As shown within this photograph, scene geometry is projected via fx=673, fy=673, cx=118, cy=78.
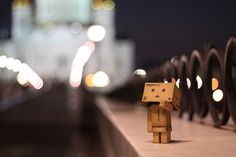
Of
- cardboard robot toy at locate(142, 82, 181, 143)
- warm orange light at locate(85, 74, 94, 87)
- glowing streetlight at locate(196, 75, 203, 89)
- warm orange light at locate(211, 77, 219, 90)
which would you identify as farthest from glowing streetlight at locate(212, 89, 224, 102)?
warm orange light at locate(85, 74, 94, 87)

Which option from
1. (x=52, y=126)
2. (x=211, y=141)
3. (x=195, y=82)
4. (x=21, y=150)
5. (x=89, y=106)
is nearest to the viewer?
(x=211, y=141)

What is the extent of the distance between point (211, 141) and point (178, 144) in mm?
509

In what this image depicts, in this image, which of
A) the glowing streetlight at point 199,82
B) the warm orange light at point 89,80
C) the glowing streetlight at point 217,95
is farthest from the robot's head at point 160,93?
the warm orange light at point 89,80

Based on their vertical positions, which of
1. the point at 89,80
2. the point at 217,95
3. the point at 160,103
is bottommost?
the point at 89,80

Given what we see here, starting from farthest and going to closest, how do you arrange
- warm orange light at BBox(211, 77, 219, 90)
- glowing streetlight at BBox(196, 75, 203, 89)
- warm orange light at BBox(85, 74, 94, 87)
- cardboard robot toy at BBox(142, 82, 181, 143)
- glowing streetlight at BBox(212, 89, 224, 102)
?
warm orange light at BBox(85, 74, 94, 87)
glowing streetlight at BBox(196, 75, 203, 89)
warm orange light at BBox(211, 77, 219, 90)
glowing streetlight at BBox(212, 89, 224, 102)
cardboard robot toy at BBox(142, 82, 181, 143)

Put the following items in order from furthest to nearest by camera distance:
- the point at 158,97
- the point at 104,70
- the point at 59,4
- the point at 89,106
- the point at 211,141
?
the point at 59,4
the point at 104,70
the point at 89,106
the point at 211,141
the point at 158,97

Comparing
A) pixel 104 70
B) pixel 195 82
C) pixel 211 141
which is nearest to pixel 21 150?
pixel 195 82

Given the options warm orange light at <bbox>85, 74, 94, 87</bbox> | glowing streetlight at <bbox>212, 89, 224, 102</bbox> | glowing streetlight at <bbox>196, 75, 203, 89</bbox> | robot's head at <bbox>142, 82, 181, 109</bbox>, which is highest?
robot's head at <bbox>142, 82, 181, 109</bbox>

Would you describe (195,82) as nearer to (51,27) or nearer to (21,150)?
(21,150)

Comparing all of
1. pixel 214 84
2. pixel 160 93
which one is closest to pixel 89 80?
pixel 214 84

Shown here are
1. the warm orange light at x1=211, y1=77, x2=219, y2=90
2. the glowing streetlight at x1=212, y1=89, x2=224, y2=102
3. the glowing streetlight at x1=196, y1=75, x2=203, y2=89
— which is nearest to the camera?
the glowing streetlight at x1=212, y1=89, x2=224, y2=102

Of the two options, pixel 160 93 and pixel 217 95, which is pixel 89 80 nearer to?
pixel 217 95

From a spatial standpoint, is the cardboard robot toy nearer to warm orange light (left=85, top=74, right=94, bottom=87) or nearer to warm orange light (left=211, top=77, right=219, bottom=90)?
warm orange light (left=211, top=77, right=219, bottom=90)

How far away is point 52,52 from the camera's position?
130375mm
